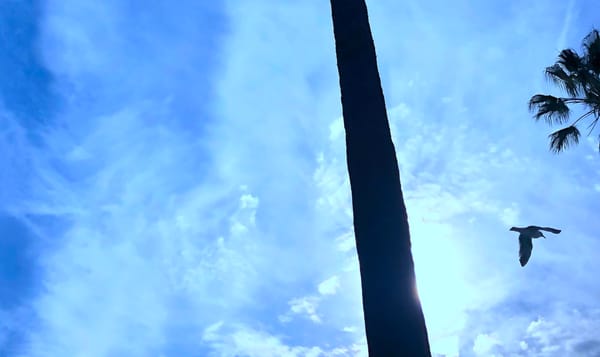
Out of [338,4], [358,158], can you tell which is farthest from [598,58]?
[358,158]

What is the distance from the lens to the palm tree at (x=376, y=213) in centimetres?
291

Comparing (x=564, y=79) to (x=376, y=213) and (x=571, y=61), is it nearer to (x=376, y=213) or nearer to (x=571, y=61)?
(x=571, y=61)

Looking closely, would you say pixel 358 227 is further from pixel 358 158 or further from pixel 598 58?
pixel 598 58

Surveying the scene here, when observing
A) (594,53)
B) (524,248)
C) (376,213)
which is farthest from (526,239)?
(594,53)

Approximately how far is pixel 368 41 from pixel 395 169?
1.21 metres

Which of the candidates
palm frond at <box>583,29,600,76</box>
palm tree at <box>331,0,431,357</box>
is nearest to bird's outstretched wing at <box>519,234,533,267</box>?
palm tree at <box>331,0,431,357</box>

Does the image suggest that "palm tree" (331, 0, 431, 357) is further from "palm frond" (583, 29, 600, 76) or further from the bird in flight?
"palm frond" (583, 29, 600, 76)

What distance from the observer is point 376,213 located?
323cm

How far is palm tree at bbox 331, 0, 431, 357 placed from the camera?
9.53 ft

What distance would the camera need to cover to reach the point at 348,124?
3648mm

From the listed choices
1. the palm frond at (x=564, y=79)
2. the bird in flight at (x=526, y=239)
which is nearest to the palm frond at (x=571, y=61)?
the palm frond at (x=564, y=79)

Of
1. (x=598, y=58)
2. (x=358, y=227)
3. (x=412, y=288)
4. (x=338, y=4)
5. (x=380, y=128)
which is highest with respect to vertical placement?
(x=598, y=58)

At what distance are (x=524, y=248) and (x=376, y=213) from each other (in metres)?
2.28

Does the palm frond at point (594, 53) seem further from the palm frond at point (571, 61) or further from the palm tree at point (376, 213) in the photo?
the palm tree at point (376, 213)
